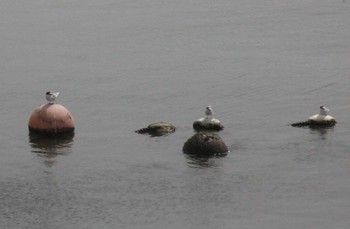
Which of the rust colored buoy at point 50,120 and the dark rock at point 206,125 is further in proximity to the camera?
the dark rock at point 206,125

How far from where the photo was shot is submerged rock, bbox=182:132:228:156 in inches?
2566

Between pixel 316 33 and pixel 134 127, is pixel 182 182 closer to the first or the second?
pixel 134 127

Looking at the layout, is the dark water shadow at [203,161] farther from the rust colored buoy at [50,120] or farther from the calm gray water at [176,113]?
the rust colored buoy at [50,120]

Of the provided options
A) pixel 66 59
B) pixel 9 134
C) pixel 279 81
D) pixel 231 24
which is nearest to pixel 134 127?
pixel 9 134

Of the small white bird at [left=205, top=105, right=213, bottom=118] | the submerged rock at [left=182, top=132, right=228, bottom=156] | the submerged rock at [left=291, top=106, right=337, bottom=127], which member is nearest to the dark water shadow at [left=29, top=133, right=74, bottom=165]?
the submerged rock at [left=182, top=132, right=228, bottom=156]

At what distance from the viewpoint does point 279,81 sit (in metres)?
90.4

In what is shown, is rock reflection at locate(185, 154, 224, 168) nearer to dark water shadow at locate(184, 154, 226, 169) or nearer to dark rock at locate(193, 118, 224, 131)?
dark water shadow at locate(184, 154, 226, 169)

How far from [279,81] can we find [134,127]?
19820 millimetres

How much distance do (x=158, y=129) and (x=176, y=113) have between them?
6494 mm

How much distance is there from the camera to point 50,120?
70.1 metres

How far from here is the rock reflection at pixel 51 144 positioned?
67.4m

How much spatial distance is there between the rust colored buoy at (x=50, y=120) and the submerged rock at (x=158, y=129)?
16.0ft

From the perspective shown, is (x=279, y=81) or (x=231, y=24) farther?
(x=231, y=24)

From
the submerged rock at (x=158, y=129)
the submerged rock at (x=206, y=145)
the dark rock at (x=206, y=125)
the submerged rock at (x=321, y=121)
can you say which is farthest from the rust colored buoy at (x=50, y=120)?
the submerged rock at (x=321, y=121)
